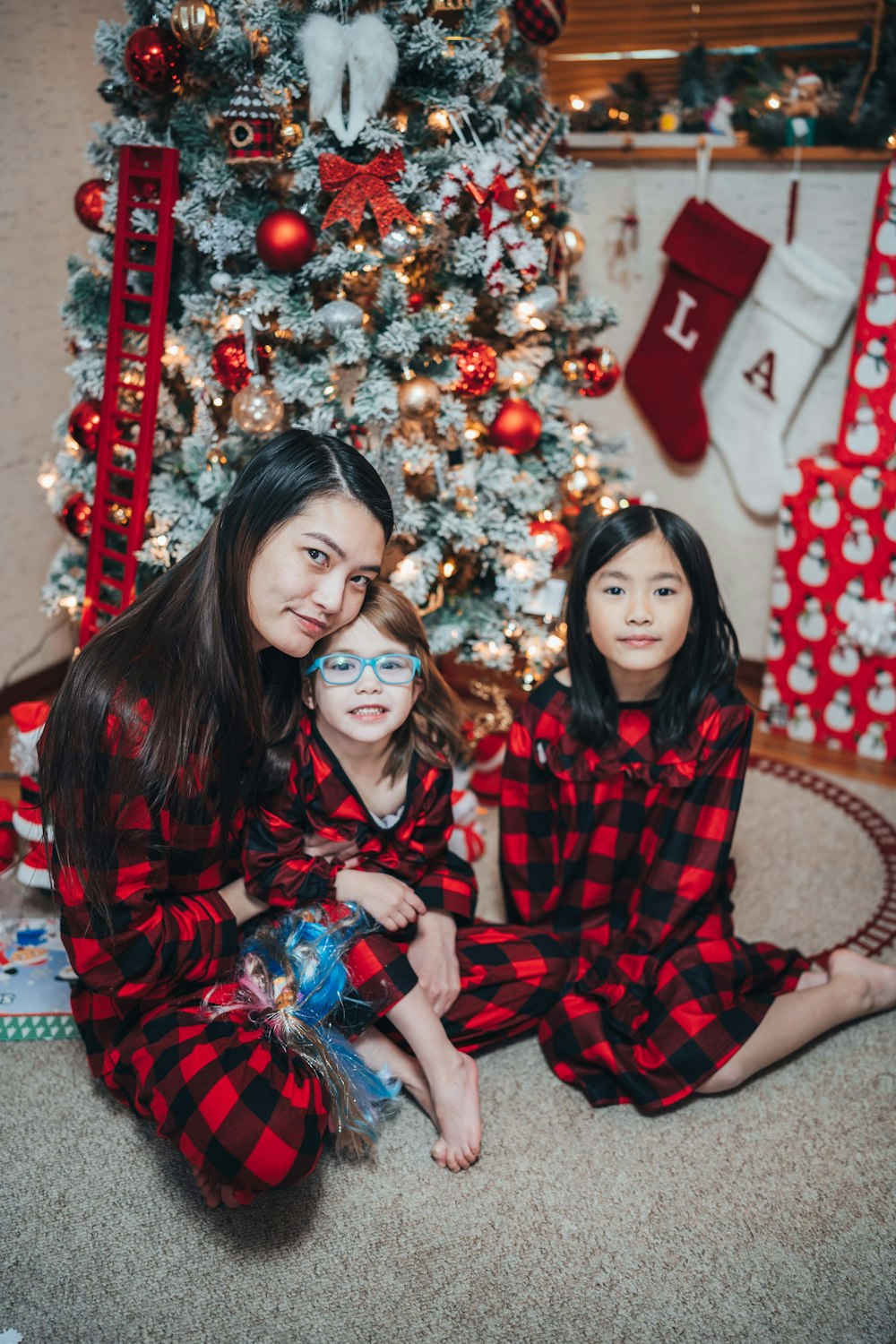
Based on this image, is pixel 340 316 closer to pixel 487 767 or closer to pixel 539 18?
pixel 539 18

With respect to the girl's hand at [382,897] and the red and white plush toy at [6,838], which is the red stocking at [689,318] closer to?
the girl's hand at [382,897]

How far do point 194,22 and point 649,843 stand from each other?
1487 millimetres

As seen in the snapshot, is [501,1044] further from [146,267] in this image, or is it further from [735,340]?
[735,340]

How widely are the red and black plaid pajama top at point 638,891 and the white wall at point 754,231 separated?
1.33 metres

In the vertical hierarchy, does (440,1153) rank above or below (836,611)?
below

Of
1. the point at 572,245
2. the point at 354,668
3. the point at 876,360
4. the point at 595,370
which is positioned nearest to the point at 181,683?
the point at 354,668

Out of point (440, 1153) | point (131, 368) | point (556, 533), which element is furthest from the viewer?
point (556, 533)

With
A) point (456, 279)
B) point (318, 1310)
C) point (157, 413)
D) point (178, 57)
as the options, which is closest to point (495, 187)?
point (456, 279)

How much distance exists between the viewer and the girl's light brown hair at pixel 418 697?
155 cm

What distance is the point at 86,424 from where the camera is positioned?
2.12 m

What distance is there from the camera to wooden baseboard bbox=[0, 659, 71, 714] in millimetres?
2660

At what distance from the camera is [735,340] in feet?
9.43

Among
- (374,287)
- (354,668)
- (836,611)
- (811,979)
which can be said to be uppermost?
(374,287)

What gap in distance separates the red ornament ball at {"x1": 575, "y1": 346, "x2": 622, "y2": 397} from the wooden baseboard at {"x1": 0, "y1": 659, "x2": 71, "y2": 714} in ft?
4.88
